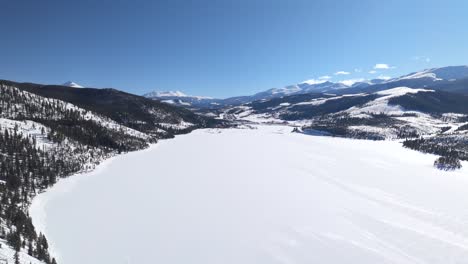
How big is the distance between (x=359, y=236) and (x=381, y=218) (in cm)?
1424

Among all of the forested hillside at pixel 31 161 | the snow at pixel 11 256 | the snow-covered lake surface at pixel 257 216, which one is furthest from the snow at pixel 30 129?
the snow at pixel 11 256

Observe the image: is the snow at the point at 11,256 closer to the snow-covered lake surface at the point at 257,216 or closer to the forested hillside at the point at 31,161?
the forested hillside at the point at 31,161

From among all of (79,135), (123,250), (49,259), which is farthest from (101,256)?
(79,135)

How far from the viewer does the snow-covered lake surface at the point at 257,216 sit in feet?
189

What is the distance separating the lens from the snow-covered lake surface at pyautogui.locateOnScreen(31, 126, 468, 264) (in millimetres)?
57625

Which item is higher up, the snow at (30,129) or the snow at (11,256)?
the snow at (30,129)

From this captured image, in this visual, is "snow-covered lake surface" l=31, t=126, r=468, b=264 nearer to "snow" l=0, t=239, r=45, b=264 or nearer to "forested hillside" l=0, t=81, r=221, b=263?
"forested hillside" l=0, t=81, r=221, b=263

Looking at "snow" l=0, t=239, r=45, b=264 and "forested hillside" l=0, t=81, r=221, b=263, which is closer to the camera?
"snow" l=0, t=239, r=45, b=264

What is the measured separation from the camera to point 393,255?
181 ft

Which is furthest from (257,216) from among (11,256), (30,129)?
(30,129)

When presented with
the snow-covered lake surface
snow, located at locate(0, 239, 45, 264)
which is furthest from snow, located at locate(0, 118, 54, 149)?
snow, located at locate(0, 239, 45, 264)

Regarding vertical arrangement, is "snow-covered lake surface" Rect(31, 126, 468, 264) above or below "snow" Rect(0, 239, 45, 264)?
below

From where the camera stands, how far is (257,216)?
7762cm

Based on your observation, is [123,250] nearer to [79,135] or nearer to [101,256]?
[101,256]
